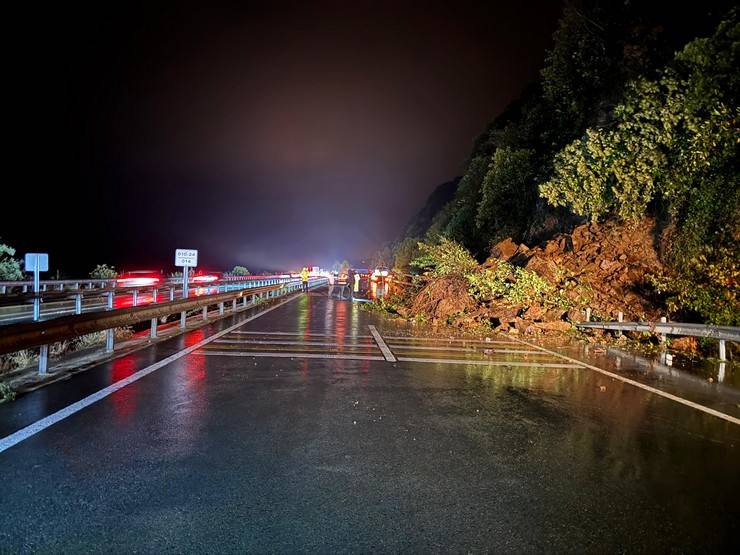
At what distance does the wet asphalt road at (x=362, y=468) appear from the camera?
3053 mm

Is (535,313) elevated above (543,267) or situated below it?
below

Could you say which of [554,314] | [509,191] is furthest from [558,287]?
[509,191]

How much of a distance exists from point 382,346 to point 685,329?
671 cm

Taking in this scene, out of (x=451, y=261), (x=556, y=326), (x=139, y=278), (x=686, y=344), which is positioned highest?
(x=451, y=261)

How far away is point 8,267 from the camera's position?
83.7ft

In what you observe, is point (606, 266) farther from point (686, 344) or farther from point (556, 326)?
point (686, 344)

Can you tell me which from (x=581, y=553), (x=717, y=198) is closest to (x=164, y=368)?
(x=581, y=553)

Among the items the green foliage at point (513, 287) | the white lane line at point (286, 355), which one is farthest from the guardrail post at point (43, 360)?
the green foliage at point (513, 287)

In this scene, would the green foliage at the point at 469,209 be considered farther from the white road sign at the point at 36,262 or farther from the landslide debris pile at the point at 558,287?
the white road sign at the point at 36,262

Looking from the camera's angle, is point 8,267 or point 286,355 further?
point 8,267

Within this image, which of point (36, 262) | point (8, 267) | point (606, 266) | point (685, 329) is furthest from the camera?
point (8, 267)

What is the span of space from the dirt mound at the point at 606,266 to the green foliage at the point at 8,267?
82.5 feet

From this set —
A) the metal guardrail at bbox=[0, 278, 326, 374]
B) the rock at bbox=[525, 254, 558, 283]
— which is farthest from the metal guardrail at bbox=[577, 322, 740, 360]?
the metal guardrail at bbox=[0, 278, 326, 374]

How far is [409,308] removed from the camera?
1811 centimetres
